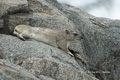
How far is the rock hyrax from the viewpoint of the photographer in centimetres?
1719

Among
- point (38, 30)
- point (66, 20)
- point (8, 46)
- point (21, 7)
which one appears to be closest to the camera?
point (8, 46)

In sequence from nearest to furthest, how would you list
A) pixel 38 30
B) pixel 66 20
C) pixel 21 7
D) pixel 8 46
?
pixel 8 46, pixel 38 30, pixel 21 7, pixel 66 20

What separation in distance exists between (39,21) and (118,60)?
6.08 m

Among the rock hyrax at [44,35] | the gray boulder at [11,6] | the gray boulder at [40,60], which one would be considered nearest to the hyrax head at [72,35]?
the rock hyrax at [44,35]

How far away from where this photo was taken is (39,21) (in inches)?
744

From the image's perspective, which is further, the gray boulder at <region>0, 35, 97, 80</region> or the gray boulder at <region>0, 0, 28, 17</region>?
the gray boulder at <region>0, 0, 28, 17</region>

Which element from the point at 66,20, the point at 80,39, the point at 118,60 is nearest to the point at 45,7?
the point at 66,20

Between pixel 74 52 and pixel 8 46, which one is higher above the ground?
pixel 8 46

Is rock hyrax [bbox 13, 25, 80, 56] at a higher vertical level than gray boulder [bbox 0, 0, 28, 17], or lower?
lower

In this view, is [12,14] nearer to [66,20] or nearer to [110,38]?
[66,20]

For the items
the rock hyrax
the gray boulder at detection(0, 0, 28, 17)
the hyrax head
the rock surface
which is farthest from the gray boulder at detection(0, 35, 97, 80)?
the hyrax head

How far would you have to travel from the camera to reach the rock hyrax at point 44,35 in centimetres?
1719

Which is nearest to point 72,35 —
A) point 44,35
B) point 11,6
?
point 44,35

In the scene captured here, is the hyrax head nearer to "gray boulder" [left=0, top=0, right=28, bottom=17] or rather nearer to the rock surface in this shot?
the rock surface
